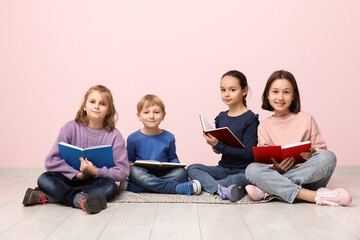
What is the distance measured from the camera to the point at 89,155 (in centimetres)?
206

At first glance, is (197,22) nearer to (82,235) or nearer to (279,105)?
(279,105)

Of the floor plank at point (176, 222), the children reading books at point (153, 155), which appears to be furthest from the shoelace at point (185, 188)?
the floor plank at point (176, 222)

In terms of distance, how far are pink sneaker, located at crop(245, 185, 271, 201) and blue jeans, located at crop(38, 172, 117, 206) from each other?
0.75 m

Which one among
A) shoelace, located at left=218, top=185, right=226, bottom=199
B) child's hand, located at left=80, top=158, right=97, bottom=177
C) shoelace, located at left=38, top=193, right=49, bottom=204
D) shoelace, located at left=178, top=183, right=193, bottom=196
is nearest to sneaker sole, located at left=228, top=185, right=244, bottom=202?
shoelace, located at left=218, top=185, right=226, bottom=199

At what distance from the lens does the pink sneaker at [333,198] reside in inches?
74.8

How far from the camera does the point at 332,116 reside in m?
3.22

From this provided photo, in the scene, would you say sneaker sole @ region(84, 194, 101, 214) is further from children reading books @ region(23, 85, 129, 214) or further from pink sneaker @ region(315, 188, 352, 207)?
pink sneaker @ region(315, 188, 352, 207)

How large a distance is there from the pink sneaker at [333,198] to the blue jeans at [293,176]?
4.0 inches

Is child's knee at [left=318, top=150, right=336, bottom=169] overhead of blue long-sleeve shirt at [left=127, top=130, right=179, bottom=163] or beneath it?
overhead

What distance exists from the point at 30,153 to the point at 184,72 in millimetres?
1516

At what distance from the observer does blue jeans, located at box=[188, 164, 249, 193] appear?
7.31 feet

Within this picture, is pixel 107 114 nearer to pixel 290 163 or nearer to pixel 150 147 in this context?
pixel 150 147

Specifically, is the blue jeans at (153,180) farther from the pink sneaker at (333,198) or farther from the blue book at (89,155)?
the pink sneaker at (333,198)

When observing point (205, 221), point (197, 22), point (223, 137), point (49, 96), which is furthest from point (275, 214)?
point (49, 96)
